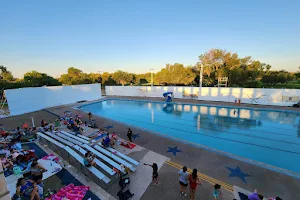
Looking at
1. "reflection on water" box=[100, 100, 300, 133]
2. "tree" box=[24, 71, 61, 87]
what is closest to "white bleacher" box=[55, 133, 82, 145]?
"reflection on water" box=[100, 100, 300, 133]

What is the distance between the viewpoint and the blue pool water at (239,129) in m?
8.89

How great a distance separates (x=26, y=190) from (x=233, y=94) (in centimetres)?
2386

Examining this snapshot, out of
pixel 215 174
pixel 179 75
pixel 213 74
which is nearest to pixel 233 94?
pixel 213 74

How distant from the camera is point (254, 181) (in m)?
5.48

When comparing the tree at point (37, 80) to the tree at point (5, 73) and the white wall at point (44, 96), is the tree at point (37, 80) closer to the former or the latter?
the tree at point (5, 73)

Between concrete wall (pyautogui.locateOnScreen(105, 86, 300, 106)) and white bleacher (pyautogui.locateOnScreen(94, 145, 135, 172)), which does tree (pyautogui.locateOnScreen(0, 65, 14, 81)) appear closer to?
concrete wall (pyautogui.locateOnScreen(105, 86, 300, 106))

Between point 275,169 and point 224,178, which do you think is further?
point 275,169

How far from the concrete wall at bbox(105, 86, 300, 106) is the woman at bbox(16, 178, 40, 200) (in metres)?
23.1

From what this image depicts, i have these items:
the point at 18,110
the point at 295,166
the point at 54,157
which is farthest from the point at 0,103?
the point at 295,166

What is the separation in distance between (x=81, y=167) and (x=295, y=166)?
10.9 m

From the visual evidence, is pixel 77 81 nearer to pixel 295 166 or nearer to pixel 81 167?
pixel 81 167

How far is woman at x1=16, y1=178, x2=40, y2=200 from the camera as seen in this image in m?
4.20

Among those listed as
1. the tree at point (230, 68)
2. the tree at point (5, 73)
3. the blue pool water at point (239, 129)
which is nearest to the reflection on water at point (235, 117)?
the blue pool water at point (239, 129)

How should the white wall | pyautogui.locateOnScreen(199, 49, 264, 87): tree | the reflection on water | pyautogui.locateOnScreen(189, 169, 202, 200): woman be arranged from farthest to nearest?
pyautogui.locateOnScreen(199, 49, 264, 87): tree
the white wall
the reflection on water
pyautogui.locateOnScreen(189, 169, 202, 200): woman
